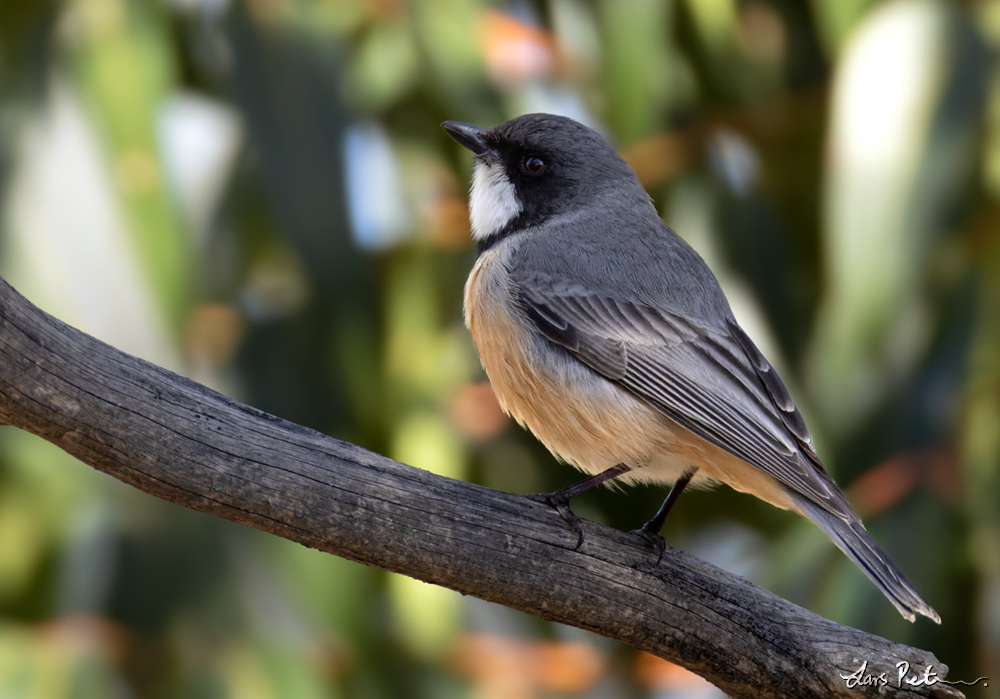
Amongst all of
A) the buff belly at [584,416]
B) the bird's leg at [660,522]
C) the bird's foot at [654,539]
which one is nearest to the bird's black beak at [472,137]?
the buff belly at [584,416]

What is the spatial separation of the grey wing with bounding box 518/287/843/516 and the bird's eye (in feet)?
1.36

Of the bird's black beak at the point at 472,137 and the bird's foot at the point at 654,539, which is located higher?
the bird's black beak at the point at 472,137

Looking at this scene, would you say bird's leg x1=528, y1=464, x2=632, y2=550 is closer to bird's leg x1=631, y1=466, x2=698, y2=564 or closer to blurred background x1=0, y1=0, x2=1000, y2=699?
bird's leg x1=631, y1=466, x2=698, y2=564

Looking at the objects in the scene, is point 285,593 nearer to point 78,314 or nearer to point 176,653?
point 176,653

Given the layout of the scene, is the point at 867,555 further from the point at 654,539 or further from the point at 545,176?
the point at 545,176

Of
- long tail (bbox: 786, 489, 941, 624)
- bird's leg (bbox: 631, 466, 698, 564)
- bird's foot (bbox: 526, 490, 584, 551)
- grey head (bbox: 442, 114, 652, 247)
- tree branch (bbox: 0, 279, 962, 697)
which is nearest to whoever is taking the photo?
tree branch (bbox: 0, 279, 962, 697)

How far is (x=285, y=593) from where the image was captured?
306 cm

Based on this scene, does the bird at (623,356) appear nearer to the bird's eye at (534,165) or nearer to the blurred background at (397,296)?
the bird's eye at (534,165)

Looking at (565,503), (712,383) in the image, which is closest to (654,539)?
(565,503)

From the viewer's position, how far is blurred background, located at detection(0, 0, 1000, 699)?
2941 millimetres

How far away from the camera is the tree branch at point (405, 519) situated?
152 centimetres

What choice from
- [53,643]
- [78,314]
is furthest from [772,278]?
[53,643]
